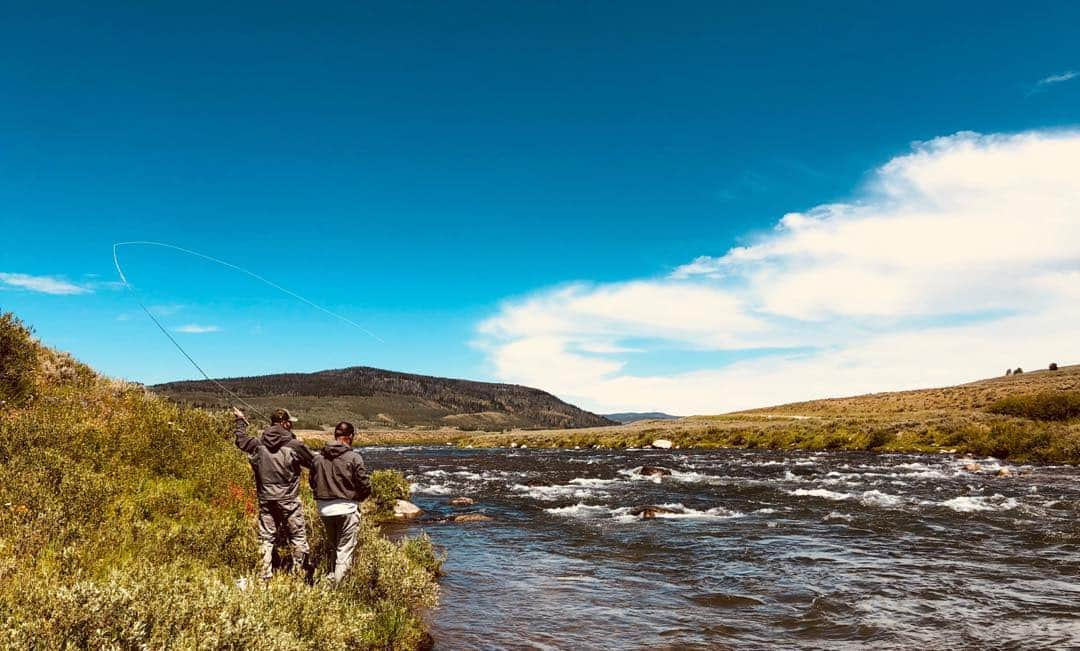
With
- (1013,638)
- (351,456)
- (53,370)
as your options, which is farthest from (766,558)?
(53,370)

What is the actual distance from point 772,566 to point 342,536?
366 inches

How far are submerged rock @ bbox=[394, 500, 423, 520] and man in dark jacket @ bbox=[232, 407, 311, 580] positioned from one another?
1225 cm

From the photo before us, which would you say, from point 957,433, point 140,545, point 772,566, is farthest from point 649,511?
point 957,433

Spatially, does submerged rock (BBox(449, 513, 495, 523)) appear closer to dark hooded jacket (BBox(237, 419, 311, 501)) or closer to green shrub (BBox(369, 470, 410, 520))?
green shrub (BBox(369, 470, 410, 520))

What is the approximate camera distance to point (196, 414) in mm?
17812

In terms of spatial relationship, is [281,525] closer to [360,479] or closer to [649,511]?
[360,479]

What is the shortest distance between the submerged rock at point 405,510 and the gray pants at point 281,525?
40.1 ft

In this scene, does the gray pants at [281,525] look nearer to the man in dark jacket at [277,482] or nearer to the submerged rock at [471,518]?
the man in dark jacket at [277,482]

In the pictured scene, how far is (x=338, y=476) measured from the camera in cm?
923

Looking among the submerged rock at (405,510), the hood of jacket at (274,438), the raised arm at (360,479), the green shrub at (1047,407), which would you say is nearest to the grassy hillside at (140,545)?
the raised arm at (360,479)

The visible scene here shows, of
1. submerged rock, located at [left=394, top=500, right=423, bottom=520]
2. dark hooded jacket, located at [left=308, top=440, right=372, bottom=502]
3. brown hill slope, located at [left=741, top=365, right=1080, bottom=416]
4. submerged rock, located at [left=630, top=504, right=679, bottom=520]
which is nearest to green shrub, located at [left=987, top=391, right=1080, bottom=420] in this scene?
brown hill slope, located at [left=741, top=365, right=1080, bottom=416]

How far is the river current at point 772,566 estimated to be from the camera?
30.9ft

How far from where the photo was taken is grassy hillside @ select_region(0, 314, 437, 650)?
16.9ft

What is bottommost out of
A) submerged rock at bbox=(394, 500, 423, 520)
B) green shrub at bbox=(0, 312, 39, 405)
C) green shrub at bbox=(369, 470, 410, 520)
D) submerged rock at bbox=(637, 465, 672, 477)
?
submerged rock at bbox=(637, 465, 672, 477)
